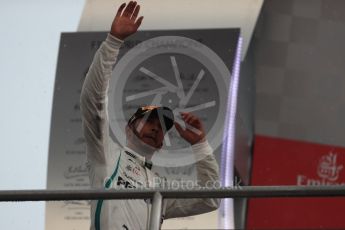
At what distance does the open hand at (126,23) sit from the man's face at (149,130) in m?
0.18

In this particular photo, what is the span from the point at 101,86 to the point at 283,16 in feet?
9.56

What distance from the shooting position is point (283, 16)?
4340 millimetres

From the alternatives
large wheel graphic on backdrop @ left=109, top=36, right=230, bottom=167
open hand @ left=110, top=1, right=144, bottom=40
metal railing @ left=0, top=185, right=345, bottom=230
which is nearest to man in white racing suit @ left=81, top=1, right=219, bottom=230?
open hand @ left=110, top=1, right=144, bottom=40

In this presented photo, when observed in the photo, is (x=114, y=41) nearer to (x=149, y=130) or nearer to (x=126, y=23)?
(x=126, y=23)

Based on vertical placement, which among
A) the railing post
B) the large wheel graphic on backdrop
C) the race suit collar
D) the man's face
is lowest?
the railing post

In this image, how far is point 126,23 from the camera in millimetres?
1641

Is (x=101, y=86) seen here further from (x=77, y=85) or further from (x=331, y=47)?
(x=331, y=47)

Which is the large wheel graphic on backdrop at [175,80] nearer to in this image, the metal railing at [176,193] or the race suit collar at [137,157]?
the race suit collar at [137,157]

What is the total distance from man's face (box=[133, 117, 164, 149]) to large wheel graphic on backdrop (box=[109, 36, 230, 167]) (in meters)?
1.70

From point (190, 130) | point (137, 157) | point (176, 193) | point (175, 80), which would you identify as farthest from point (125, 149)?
point (175, 80)

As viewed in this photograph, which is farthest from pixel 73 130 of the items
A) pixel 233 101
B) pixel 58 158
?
pixel 233 101

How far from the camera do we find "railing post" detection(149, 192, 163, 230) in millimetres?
1266

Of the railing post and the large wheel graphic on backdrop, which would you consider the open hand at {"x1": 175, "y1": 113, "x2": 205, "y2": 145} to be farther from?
the large wheel graphic on backdrop

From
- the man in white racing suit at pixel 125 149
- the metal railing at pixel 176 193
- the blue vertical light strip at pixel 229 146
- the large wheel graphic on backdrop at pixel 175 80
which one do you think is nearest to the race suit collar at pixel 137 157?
the man in white racing suit at pixel 125 149
